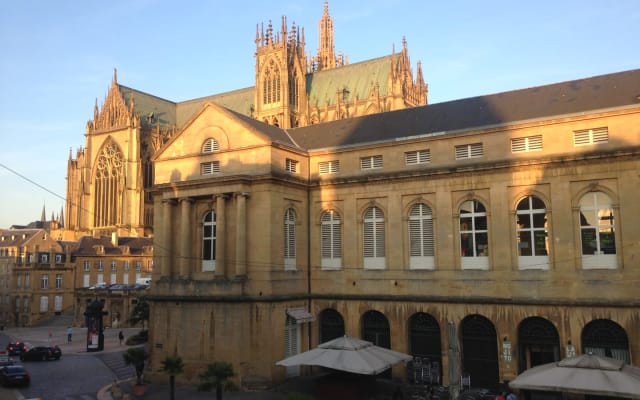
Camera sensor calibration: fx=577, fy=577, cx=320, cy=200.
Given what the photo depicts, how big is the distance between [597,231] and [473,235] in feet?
19.6

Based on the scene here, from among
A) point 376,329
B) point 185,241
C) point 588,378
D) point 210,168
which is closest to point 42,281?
point 185,241

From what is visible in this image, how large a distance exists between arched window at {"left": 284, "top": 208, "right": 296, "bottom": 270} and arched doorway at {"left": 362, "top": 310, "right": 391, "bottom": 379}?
5.27 metres

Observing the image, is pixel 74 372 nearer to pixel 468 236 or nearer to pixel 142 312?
pixel 142 312

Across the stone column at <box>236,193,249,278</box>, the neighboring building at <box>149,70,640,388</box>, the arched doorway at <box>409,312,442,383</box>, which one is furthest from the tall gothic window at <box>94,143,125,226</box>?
the arched doorway at <box>409,312,442,383</box>

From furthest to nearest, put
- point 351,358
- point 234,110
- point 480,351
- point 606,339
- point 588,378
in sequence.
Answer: point 234,110 → point 480,351 → point 606,339 → point 351,358 → point 588,378

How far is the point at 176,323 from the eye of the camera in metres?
33.6

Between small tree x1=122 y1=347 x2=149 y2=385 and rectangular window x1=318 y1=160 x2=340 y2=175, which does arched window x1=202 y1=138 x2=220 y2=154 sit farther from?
small tree x1=122 y1=347 x2=149 y2=385

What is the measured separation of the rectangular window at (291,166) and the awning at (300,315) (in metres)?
8.25

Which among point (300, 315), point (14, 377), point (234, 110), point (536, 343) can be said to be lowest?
point (14, 377)

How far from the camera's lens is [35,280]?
7912 centimetres

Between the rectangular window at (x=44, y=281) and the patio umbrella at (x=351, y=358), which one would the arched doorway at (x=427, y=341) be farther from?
the rectangular window at (x=44, y=281)

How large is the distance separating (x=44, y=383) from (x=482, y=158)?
96.6 ft

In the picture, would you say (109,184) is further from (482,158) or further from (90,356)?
(482,158)

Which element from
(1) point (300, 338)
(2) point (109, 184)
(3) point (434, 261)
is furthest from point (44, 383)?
(2) point (109, 184)
